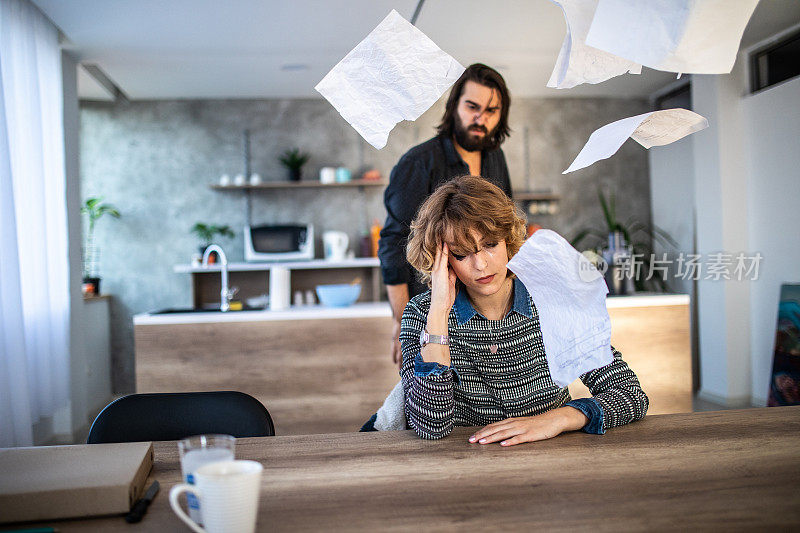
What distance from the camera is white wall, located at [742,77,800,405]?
3.82 meters

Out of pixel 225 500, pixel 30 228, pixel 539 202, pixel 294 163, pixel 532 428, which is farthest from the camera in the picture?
pixel 539 202

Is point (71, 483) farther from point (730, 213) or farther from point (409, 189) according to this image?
point (730, 213)

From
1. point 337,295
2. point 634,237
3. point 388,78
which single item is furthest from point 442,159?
point 634,237

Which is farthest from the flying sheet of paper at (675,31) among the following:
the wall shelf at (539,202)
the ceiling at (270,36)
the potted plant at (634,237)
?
the wall shelf at (539,202)

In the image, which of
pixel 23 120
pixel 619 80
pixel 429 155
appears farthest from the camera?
pixel 619 80

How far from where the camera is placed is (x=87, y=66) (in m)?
4.37

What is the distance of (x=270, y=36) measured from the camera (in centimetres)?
387

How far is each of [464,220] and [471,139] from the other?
71 cm

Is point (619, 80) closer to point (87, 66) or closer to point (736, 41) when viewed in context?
point (87, 66)

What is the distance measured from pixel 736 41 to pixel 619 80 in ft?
14.7

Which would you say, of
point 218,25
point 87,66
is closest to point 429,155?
point 218,25

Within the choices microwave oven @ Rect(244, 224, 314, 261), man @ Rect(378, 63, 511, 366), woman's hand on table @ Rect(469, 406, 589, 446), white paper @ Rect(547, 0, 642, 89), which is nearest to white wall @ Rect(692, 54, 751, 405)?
man @ Rect(378, 63, 511, 366)

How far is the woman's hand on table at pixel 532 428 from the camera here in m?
1.11

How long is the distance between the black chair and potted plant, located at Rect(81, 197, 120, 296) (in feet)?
12.9
